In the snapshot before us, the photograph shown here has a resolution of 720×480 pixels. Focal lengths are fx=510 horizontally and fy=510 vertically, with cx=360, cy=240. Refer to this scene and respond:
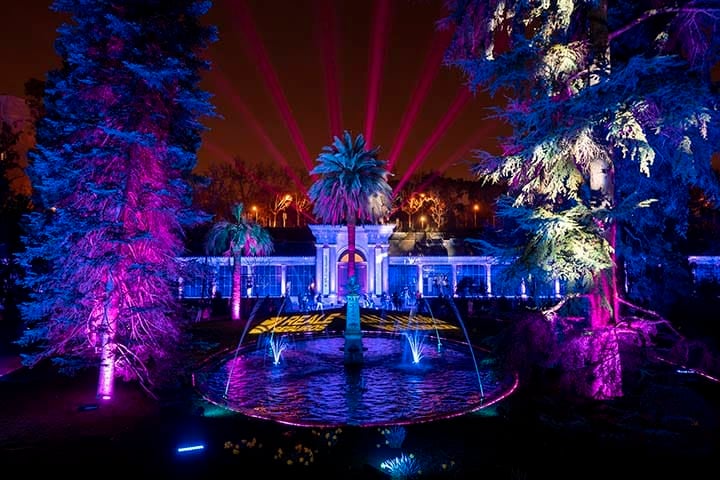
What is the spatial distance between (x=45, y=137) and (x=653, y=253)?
20.0 m

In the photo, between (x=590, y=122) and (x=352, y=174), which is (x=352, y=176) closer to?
(x=352, y=174)

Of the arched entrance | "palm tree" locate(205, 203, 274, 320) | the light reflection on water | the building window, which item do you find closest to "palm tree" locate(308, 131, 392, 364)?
"palm tree" locate(205, 203, 274, 320)

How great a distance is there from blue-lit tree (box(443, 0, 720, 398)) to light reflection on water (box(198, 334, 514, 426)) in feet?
8.91

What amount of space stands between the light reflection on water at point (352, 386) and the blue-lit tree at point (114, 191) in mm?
2675

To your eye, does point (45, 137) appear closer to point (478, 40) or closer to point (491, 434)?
point (478, 40)

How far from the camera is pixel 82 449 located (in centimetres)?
870

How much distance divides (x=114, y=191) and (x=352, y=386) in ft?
25.1

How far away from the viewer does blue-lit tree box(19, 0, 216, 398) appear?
36.1 feet

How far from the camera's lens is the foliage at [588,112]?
8.52 m

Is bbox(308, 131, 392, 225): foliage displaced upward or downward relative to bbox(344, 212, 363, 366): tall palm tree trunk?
upward

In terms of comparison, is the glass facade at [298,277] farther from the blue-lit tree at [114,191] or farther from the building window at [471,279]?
the blue-lit tree at [114,191]

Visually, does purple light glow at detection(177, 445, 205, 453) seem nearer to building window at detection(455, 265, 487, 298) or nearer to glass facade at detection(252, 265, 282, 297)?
glass facade at detection(252, 265, 282, 297)

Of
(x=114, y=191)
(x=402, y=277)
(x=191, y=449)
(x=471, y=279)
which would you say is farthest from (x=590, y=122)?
(x=471, y=279)

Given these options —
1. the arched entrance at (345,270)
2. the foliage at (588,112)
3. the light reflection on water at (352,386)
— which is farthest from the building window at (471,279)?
the foliage at (588,112)
